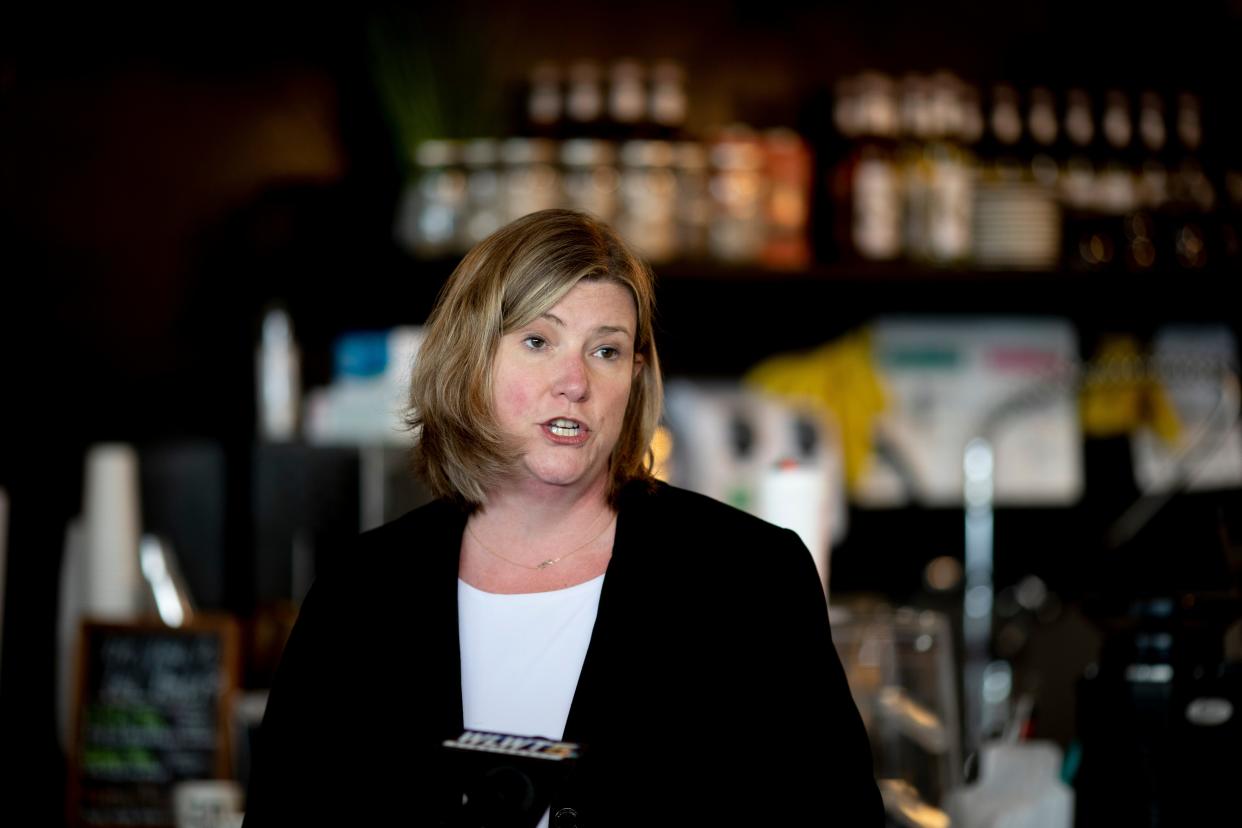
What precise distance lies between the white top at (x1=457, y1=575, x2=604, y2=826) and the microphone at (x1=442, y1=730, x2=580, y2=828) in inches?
14.1

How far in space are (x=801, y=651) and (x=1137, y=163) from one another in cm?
265

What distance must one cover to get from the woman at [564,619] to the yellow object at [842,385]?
81.2 inches

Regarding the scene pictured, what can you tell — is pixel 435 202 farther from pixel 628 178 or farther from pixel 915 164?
pixel 915 164

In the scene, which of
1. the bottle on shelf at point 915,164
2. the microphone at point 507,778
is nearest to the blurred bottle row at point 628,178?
the bottle on shelf at point 915,164

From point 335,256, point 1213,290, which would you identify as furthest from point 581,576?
point 1213,290

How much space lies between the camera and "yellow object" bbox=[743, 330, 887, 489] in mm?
3643

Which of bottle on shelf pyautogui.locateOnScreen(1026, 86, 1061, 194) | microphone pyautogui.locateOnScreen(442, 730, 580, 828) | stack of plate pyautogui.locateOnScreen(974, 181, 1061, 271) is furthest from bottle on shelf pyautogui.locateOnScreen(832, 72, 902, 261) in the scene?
microphone pyautogui.locateOnScreen(442, 730, 580, 828)

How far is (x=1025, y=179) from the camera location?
3447mm

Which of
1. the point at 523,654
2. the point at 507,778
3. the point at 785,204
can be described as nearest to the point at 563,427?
the point at 523,654

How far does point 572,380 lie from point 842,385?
90.3 inches

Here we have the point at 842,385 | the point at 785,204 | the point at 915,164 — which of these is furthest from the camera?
the point at 842,385

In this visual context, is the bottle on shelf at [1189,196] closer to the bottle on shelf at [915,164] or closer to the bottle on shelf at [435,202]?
the bottle on shelf at [915,164]

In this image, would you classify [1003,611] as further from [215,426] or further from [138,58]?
[138,58]

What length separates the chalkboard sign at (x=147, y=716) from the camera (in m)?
2.33
